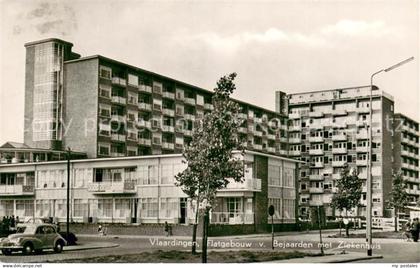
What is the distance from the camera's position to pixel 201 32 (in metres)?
31.8

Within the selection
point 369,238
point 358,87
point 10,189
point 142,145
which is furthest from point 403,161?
point 369,238

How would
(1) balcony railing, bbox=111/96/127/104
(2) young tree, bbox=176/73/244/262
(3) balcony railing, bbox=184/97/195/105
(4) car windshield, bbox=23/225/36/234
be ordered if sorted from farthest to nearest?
1. (3) balcony railing, bbox=184/97/195/105
2. (1) balcony railing, bbox=111/96/127/104
3. (4) car windshield, bbox=23/225/36/234
4. (2) young tree, bbox=176/73/244/262

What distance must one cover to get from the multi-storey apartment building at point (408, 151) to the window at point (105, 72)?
2310 inches

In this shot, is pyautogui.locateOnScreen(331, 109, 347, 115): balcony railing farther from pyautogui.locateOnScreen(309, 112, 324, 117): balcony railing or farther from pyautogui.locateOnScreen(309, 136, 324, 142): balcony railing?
pyautogui.locateOnScreen(309, 136, 324, 142): balcony railing

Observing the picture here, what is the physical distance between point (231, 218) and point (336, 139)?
57059 millimetres

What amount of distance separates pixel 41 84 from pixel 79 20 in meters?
49.3

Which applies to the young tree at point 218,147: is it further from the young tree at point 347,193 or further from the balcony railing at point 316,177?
the balcony railing at point 316,177

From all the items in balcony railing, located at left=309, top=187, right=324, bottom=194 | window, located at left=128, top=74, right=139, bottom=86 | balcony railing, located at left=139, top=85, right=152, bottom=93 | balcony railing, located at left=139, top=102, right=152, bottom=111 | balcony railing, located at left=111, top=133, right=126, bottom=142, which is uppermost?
window, located at left=128, top=74, right=139, bottom=86

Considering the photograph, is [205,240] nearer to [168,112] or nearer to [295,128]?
[168,112]

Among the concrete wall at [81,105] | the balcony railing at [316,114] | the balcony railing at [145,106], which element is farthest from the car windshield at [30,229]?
the balcony railing at [316,114]

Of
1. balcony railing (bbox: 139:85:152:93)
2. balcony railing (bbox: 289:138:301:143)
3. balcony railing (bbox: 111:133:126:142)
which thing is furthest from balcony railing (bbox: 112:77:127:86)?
balcony railing (bbox: 289:138:301:143)

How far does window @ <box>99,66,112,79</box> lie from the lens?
75.3 m

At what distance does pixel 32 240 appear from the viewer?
31.9m

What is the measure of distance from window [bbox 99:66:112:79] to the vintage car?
4333 cm
